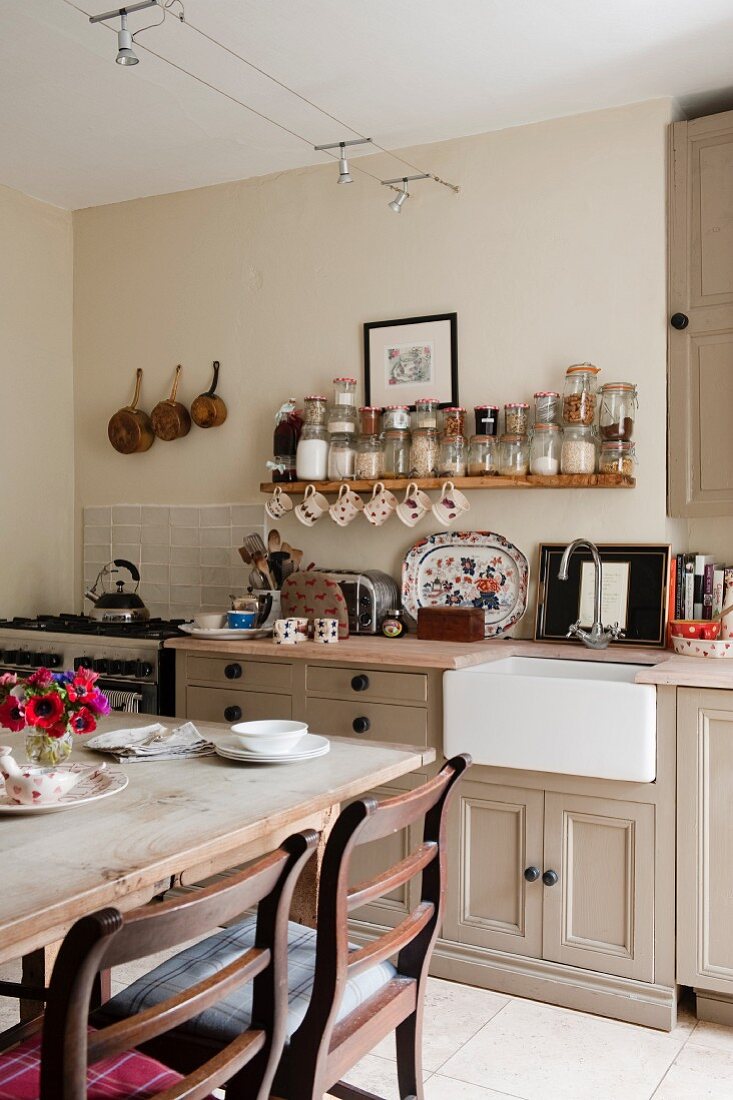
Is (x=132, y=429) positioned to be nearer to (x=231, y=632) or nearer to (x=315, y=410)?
(x=315, y=410)

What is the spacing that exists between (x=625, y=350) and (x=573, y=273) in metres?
0.33

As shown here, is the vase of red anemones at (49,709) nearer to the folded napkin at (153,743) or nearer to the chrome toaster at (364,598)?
the folded napkin at (153,743)

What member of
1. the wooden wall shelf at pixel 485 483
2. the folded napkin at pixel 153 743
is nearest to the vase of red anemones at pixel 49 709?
the folded napkin at pixel 153 743

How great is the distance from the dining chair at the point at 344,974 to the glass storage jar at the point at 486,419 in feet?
6.31

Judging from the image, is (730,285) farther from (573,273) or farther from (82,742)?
(82,742)

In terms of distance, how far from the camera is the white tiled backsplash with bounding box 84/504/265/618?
4094 mm

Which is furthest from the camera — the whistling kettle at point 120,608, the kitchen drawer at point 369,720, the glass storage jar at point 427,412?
the whistling kettle at point 120,608

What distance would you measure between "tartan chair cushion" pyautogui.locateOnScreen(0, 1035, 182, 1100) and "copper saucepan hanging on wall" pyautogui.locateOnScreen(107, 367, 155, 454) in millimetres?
3114

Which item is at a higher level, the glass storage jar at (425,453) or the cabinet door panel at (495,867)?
the glass storage jar at (425,453)

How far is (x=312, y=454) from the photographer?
3.74 meters

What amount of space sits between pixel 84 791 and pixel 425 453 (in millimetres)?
2078

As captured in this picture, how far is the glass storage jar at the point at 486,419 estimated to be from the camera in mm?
3461

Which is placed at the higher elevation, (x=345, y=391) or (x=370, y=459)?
(x=345, y=391)

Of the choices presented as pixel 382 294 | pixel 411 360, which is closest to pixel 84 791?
pixel 411 360
